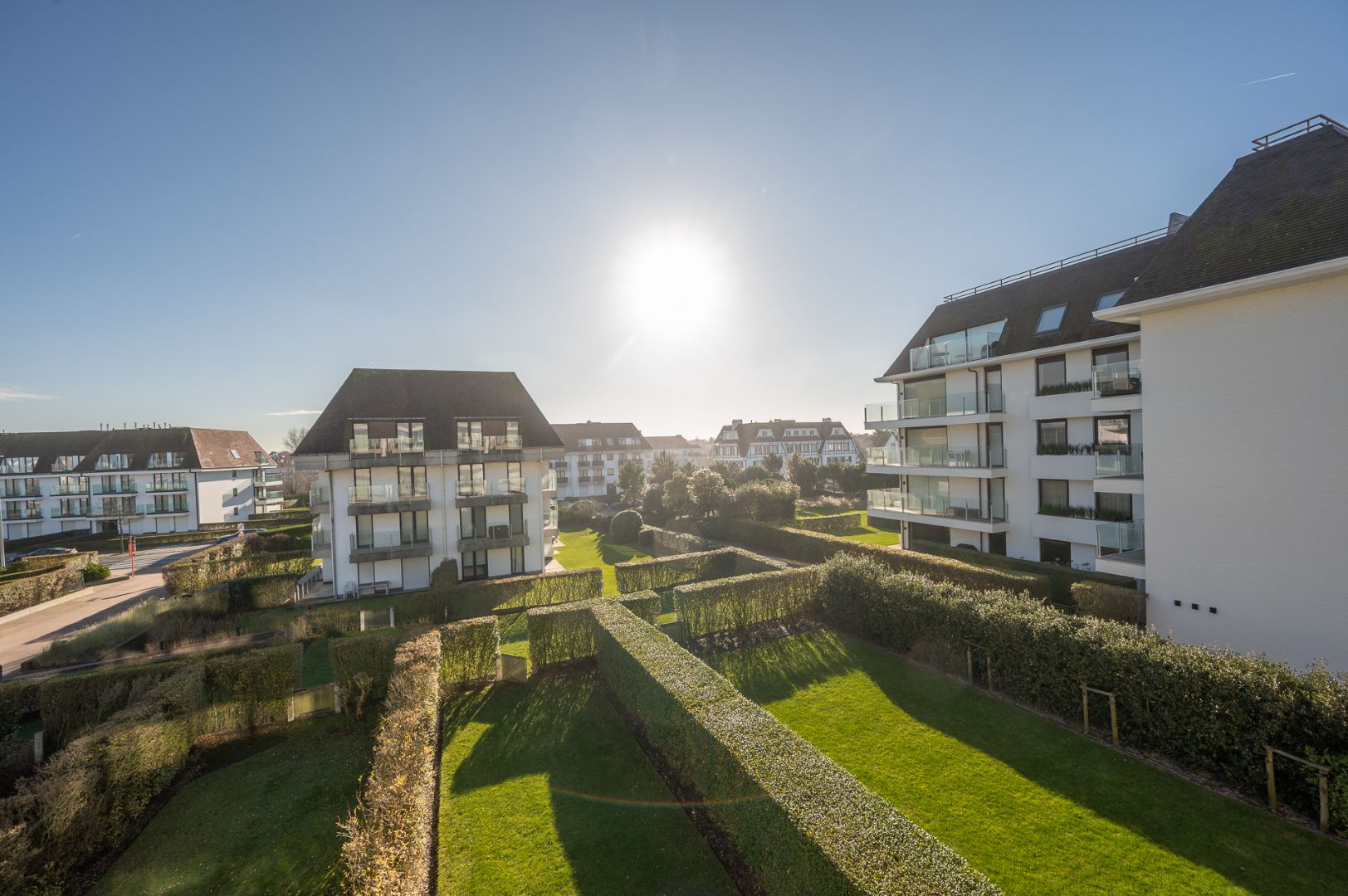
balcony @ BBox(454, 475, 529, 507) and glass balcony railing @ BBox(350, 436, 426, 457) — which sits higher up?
glass balcony railing @ BBox(350, 436, 426, 457)

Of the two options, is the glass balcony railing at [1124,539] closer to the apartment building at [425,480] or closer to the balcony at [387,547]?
the apartment building at [425,480]

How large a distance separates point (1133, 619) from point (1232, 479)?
3.91 meters

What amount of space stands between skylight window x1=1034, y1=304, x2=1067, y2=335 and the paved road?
1372 inches

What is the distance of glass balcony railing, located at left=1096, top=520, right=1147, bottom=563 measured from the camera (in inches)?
563

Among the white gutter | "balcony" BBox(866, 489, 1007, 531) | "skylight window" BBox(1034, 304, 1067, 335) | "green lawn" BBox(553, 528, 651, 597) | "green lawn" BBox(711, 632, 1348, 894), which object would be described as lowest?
"green lawn" BBox(553, 528, 651, 597)

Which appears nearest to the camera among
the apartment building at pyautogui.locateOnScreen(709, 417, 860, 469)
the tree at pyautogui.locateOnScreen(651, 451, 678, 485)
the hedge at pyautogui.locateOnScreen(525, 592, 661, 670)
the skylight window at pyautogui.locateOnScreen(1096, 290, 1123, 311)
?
the hedge at pyautogui.locateOnScreen(525, 592, 661, 670)

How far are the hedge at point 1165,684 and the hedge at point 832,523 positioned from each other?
66.1ft

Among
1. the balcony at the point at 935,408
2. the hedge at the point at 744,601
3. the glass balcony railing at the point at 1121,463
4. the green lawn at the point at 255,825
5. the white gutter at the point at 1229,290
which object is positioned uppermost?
the white gutter at the point at 1229,290

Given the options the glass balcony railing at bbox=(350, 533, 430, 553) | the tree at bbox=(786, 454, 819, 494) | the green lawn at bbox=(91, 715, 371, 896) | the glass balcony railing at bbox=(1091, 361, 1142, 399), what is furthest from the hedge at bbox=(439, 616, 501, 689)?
the tree at bbox=(786, 454, 819, 494)

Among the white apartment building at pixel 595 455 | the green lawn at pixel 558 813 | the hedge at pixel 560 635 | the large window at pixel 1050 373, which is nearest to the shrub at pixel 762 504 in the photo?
the large window at pixel 1050 373

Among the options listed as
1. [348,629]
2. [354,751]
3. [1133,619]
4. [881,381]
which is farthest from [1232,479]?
[348,629]

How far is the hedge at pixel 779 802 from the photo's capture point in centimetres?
477

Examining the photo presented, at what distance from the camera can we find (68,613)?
21.7m

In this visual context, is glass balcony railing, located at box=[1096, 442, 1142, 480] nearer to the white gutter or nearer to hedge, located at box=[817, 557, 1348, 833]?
the white gutter
